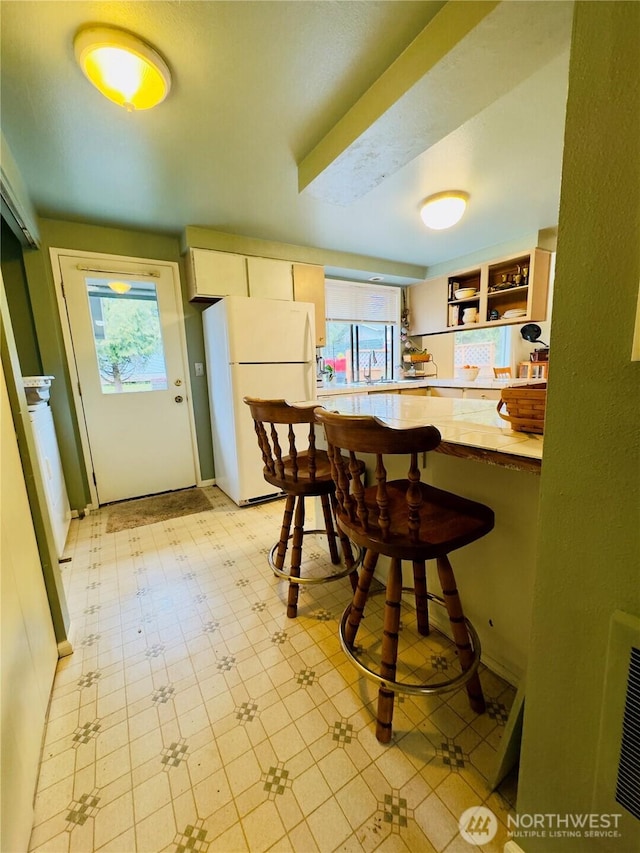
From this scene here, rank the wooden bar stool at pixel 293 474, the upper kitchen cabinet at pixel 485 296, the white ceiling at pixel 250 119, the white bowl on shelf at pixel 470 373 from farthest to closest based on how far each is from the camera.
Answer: the white bowl on shelf at pixel 470 373 → the upper kitchen cabinet at pixel 485 296 → the wooden bar stool at pixel 293 474 → the white ceiling at pixel 250 119

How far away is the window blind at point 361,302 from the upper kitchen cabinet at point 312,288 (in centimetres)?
49

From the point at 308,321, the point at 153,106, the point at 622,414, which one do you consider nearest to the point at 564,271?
the point at 622,414

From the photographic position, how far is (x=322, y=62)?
129 centimetres

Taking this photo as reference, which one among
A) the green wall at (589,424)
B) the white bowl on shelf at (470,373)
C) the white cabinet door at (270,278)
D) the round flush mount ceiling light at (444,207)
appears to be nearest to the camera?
the green wall at (589,424)

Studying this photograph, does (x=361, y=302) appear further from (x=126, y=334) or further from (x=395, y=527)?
(x=395, y=527)

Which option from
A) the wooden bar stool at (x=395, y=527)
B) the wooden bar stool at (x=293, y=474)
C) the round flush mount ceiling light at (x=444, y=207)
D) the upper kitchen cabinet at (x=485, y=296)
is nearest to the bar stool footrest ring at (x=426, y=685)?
the wooden bar stool at (x=395, y=527)

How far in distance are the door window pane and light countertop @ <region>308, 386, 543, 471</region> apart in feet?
6.76

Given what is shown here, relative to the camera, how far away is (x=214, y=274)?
285 cm

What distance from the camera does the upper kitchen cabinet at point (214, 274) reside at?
279 cm

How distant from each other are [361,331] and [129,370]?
2.69 metres

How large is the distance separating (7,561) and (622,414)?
1.52 meters

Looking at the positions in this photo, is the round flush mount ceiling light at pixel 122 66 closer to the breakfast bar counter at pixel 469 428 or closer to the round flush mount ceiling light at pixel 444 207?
the breakfast bar counter at pixel 469 428

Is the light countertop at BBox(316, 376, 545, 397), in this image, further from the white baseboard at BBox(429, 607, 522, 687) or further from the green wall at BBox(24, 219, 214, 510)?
the white baseboard at BBox(429, 607, 522, 687)

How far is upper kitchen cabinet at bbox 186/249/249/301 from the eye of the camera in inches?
110
